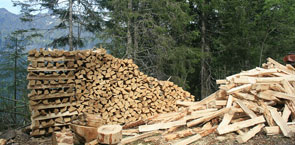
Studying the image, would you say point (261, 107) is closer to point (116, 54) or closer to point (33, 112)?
point (33, 112)

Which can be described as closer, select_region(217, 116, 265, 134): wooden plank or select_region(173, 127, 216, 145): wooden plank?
select_region(173, 127, 216, 145): wooden plank

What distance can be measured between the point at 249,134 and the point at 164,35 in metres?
7.08

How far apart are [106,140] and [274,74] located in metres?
4.93

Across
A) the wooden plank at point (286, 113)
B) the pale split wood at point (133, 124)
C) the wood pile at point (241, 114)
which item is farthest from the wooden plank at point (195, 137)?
the pale split wood at point (133, 124)

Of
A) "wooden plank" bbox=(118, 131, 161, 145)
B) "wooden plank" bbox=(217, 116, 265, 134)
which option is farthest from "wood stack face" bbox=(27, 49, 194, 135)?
"wooden plank" bbox=(217, 116, 265, 134)

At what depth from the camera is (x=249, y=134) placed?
4.46m

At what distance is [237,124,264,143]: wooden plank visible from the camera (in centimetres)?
435

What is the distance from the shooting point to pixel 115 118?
645 centimetres

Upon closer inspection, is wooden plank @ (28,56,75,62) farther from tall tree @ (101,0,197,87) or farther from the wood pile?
tall tree @ (101,0,197,87)

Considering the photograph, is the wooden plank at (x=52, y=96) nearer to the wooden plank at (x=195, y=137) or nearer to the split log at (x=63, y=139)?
the split log at (x=63, y=139)

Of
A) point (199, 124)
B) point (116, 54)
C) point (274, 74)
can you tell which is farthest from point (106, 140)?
point (116, 54)

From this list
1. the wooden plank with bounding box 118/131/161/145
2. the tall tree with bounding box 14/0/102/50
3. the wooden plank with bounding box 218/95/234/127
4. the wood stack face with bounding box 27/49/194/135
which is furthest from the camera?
the tall tree with bounding box 14/0/102/50

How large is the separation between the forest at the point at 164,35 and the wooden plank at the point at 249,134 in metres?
6.18

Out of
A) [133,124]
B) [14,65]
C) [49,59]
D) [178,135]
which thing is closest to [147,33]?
[133,124]
